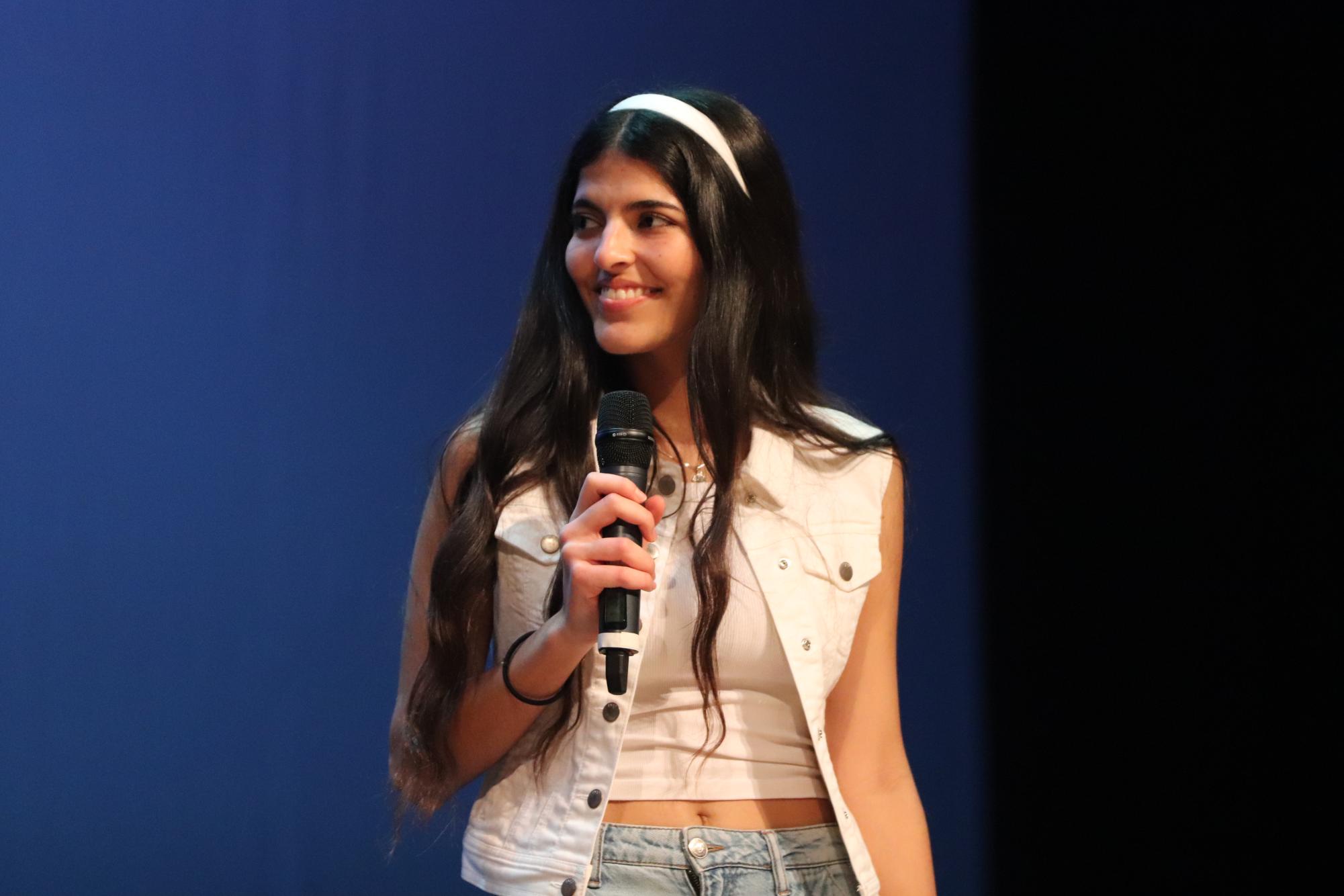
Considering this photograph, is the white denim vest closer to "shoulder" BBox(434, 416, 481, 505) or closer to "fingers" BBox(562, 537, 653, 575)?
"shoulder" BBox(434, 416, 481, 505)

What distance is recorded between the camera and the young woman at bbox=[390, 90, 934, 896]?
1.55 m

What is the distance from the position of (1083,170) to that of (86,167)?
1816 millimetres

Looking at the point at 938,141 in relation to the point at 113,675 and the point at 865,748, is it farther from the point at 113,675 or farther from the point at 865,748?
the point at 113,675

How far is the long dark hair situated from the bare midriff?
0.22 feet

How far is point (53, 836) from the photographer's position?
2449mm

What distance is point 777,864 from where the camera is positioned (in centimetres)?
150

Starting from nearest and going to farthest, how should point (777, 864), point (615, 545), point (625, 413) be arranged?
point (615, 545) → point (625, 413) → point (777, 864)

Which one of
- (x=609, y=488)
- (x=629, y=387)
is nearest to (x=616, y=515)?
(x=609, y=488)

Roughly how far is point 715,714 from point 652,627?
122 mm

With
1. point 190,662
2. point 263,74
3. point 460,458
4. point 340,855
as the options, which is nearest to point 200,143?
point 263,74

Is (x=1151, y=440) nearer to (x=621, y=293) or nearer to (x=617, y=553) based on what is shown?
(x=621, y=293)

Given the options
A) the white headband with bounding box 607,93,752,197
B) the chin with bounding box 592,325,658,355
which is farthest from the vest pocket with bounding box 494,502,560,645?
the white headband with bounding box 607,93,752,197

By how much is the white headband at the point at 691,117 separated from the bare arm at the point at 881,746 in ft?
1.56

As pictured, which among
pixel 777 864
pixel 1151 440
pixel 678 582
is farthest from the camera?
pixel 1151 440
